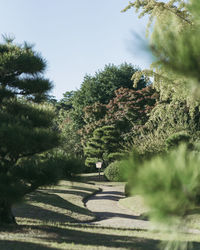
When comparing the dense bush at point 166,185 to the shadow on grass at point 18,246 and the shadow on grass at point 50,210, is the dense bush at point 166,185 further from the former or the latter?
the shadow on grass at point 50,210

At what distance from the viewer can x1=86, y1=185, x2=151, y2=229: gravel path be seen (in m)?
9.60

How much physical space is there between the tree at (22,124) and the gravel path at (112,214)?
3398 mm

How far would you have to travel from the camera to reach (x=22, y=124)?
6.30 metres

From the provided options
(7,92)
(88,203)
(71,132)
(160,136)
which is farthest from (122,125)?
(7,92)

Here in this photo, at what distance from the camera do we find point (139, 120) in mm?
26078

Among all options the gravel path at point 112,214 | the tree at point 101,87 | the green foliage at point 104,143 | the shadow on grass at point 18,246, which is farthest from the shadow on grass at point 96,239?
the tree at point 101,87

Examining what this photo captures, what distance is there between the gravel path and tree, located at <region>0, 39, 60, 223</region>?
3.40m

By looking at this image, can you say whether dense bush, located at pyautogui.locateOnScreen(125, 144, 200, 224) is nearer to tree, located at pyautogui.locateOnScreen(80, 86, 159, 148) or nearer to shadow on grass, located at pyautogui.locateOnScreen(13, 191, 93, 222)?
shadow on grass, located at pyautogui.locateOnScreen(13, 191, 93, 222)

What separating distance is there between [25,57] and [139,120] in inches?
775

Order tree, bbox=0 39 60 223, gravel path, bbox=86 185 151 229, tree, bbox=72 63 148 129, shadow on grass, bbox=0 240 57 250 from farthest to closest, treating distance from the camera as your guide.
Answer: tree, bbox=72 63 148 129, gravel path, bbox=86 185 151 229, tree, bbox=0 39 60 223, shadow on grass, bbox=0 240 57 250

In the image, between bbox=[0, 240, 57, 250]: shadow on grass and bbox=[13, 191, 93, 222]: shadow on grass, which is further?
bbox=[13, 191, 93, 222]: shadow on grass

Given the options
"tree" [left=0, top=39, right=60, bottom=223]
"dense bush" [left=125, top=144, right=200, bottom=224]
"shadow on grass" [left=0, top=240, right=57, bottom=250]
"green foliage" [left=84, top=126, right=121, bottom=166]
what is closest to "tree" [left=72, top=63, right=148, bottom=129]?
"green foliage" [left=84, top=126, right=121, bottom=166]

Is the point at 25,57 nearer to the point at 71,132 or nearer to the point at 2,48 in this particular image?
the point at 2,48

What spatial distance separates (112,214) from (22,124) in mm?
6534
